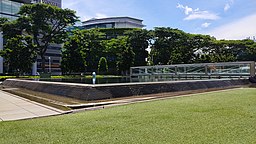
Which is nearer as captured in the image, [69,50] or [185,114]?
[185,114]

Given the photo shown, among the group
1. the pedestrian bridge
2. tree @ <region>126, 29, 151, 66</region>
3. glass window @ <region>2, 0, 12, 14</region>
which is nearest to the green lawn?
the pedestrian bridge

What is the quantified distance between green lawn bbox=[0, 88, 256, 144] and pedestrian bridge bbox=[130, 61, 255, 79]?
63.1ft

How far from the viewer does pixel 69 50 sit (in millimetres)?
37344

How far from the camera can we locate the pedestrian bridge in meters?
23.1

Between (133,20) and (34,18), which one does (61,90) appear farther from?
(133,20)

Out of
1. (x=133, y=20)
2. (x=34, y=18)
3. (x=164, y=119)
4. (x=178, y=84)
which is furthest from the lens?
(x=133, y=20)

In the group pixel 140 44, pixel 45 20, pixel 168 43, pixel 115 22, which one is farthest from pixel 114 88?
pixel 115 22

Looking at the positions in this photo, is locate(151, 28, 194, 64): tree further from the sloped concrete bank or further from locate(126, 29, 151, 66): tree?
the sloped concrete bank

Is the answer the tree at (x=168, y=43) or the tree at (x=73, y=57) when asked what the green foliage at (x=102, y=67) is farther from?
the tree at (x=73, y=57)

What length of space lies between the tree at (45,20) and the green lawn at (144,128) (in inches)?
1320

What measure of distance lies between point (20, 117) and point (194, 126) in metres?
4.22

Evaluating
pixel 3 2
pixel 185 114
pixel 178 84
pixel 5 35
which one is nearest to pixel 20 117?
pixel 185 114

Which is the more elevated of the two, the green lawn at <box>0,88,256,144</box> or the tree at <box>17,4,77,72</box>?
the tree at <box>17,4,77,72</box>

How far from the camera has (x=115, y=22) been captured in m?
86.9
